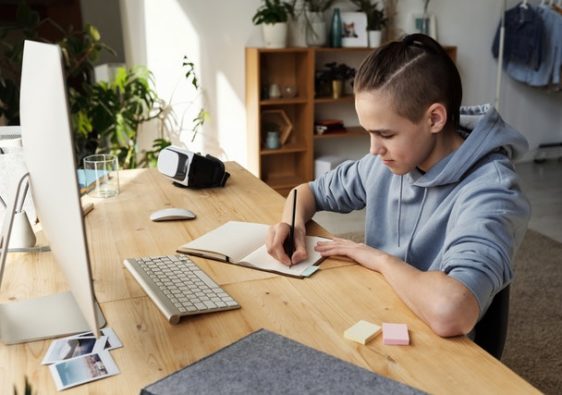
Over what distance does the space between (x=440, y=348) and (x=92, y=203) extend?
1179 mm

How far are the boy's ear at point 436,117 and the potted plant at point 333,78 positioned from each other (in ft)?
10.4

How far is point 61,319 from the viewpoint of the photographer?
1.01 meters

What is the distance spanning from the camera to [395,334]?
3.09ft

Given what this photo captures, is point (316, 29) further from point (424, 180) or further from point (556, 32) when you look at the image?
point (424, 180)

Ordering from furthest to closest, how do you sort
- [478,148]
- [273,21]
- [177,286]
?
[273,21]
[478,148]
[177,286]

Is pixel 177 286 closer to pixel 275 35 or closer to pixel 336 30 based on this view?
pixel 275 35

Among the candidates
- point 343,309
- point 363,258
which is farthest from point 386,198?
point 343,309

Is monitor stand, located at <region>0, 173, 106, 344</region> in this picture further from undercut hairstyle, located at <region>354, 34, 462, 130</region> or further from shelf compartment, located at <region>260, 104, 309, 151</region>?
shelf compartment, located at <region>260, 104, 309, 151</region>

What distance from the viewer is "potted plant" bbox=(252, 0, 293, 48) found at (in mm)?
3979

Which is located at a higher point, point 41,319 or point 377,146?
point 377,146

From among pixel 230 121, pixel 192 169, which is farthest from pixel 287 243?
pixel 230 121

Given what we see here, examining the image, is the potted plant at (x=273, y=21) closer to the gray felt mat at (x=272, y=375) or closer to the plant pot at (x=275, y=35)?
the plant pot at (x=275, y=35)

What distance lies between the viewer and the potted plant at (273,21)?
398 cm

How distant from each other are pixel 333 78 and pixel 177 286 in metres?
3.48
